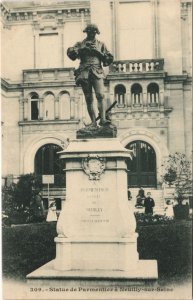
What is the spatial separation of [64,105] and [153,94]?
20.4ft

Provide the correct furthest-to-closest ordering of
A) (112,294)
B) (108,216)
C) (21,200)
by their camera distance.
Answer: (21,200) < (108,216) < (112,294)

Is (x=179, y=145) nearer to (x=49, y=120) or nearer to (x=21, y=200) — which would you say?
(x=49, y=120)

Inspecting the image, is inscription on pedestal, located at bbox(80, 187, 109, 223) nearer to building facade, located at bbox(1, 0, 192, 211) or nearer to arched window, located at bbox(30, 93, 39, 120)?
building facade, located at bbox(1, 0, 192, 211)

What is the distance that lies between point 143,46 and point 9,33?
30.4ft

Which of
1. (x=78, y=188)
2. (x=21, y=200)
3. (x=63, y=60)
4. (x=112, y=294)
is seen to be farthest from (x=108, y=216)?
(x=63, y=60)

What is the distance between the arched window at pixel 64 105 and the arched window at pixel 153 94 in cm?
564

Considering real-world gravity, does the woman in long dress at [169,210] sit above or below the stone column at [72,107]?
below

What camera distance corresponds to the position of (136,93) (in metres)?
33.5

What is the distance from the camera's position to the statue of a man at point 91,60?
417 inches

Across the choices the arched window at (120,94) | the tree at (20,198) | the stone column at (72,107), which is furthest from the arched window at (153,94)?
the tree at (20,198)

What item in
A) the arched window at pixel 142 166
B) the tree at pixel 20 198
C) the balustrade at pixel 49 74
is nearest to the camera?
the tree at pixel 20 198

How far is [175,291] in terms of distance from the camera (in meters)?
9.31

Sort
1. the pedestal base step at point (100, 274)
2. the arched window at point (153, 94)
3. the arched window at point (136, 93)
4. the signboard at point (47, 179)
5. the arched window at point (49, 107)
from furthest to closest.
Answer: the arched window at point (49, 107)
the arched window at point (136, 93)
the arched window at point (153, 94)
the signboard at point (47, 179)
the pedestal base step at point (100, 274)

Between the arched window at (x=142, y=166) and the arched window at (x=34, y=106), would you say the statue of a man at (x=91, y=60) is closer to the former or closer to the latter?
the arched window at (x=142, y=166)
